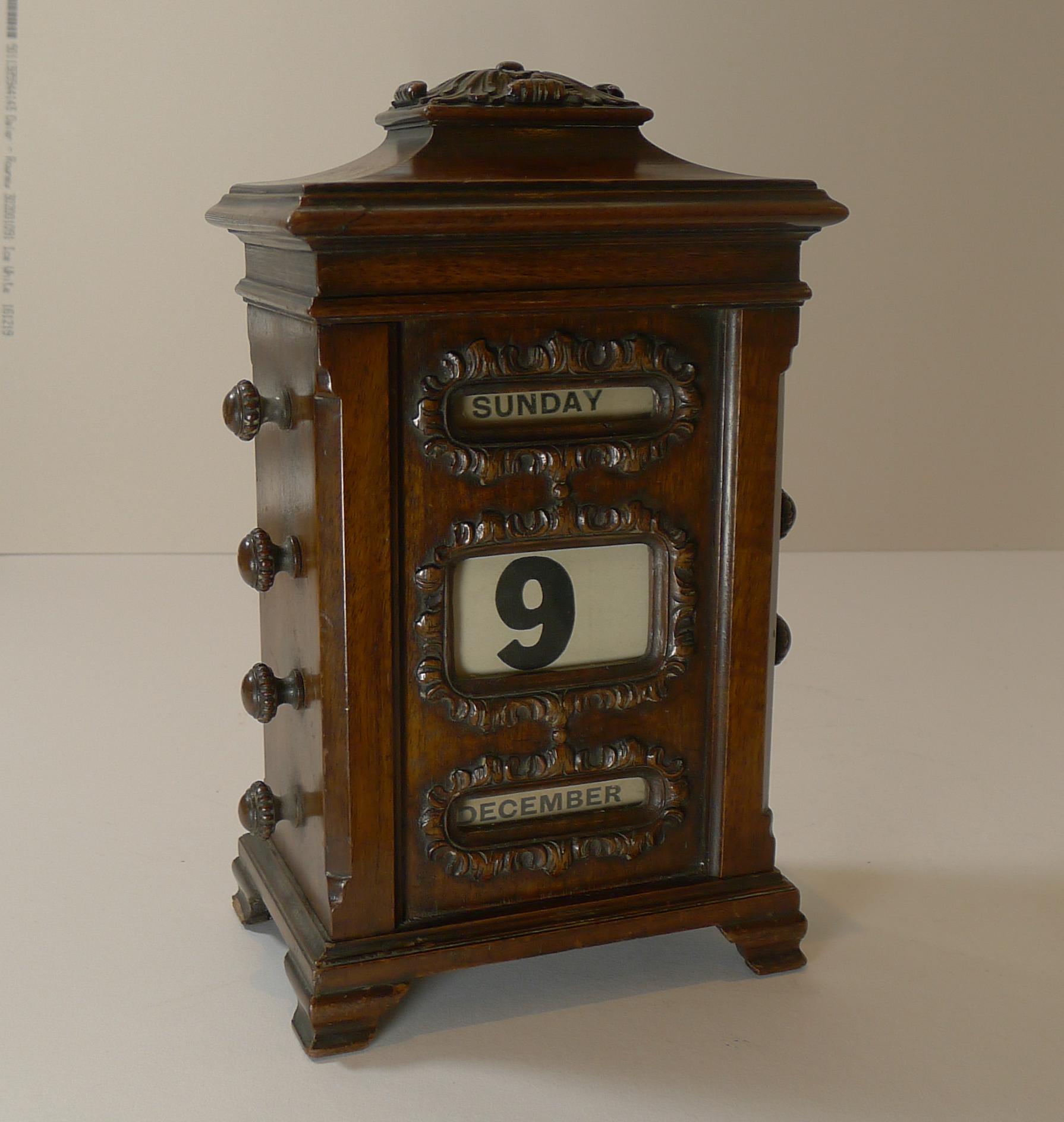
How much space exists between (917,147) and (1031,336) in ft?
1.85

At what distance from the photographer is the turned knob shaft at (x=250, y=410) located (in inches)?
56.5

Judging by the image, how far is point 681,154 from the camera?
136 inches

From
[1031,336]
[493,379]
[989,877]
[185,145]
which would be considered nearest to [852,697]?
[989,877]

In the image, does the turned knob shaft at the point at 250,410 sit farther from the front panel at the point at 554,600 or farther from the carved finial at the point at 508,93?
the carved finial at the point at 508,93

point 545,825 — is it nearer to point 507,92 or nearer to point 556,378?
point 556,378

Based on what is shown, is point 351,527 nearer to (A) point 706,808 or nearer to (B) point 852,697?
(A) point 706,808

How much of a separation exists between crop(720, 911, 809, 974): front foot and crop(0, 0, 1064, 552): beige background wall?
2217 mm

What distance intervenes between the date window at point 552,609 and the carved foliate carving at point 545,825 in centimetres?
9

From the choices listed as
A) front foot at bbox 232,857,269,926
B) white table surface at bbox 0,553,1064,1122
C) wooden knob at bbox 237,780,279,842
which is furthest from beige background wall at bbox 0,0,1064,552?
wooden knob at bbox 237,780,279,842

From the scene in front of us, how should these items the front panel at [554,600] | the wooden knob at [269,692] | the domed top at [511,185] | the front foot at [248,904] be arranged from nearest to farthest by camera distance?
the domed top at [511,185]
the front panel at [554,600]
the wooden knob at [269,692]
the front foot at [248,904]

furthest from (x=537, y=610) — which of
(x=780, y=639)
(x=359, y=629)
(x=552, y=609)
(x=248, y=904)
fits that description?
(x=248, y=904)

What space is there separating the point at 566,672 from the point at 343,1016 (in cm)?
39

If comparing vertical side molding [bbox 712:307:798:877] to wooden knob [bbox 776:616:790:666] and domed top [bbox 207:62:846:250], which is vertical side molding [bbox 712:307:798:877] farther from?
domed top [bbox 207:62:846:250]

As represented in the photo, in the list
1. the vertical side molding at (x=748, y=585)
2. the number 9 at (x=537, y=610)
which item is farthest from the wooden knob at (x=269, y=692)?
the vertical side molding at (x=748, y=585)
